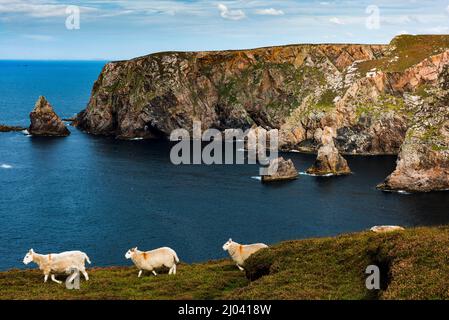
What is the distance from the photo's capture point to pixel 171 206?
4656 inches

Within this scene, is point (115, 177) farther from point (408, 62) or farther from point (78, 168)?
point (408, 62)

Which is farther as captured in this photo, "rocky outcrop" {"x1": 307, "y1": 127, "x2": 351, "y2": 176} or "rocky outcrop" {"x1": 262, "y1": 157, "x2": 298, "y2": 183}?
"rocky outcrop" {"x1": 307, "y1": 127, "x2": 351, "y2": 176}

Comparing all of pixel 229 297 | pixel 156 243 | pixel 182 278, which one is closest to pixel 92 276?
pixel 182 278

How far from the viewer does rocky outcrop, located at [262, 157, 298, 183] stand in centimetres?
14300

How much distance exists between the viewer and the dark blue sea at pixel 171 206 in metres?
94.1

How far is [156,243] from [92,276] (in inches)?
2053

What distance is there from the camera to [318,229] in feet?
335

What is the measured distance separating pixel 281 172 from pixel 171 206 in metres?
36.9

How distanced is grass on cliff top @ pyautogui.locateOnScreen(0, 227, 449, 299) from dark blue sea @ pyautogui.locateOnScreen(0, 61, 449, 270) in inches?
1825

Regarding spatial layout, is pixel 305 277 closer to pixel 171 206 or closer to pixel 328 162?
pixel 171 206

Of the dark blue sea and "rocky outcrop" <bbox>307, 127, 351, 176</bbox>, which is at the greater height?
"rocky outcrop" <bbox>307, 127, 351, 176</bbox>
